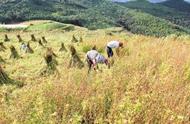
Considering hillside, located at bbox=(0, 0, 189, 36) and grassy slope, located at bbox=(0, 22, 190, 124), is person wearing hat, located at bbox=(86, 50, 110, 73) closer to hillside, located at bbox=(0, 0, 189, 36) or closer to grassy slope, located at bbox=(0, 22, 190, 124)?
grassy slope, located at bbox=(0, 22, 190, 124)

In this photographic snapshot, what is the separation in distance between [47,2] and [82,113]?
16152 centimetres

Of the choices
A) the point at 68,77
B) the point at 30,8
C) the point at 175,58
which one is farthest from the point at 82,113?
the point at 30,8

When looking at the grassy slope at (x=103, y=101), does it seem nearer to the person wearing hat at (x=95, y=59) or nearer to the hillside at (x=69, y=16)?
the person wearing hat at (x=95, y=59)

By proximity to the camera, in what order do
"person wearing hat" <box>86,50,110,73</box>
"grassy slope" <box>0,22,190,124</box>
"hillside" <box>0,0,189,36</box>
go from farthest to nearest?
1. "hillside" <box>0,0,189,36</box>
2. "person wearing hat" <box>86,50,110,73</box>
3. "grassy slope" <box>0,22,190,124</box>

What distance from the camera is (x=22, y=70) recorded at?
50.2 feet

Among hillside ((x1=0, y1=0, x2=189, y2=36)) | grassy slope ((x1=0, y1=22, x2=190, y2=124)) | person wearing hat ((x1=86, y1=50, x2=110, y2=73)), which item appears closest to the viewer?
grassy slope ((x1=0, y1=22, x2=190, y2=124))

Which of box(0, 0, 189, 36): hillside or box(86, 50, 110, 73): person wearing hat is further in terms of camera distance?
box(0, 0, 189, 36): hillside

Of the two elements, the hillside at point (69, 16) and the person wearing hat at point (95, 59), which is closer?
the person wearing hat at point (95, 59)

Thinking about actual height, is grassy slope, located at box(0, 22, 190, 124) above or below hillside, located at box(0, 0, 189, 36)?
above

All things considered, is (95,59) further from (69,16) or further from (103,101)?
(69,16)

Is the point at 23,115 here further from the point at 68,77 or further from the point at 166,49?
the point at 166,49

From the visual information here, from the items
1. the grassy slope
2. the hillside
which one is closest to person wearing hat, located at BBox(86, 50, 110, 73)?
the grassy slope

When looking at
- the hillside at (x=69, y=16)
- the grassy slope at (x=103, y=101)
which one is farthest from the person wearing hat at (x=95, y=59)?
the hillside at (x=69, y=16)

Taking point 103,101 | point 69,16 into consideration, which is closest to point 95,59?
point 103,101
